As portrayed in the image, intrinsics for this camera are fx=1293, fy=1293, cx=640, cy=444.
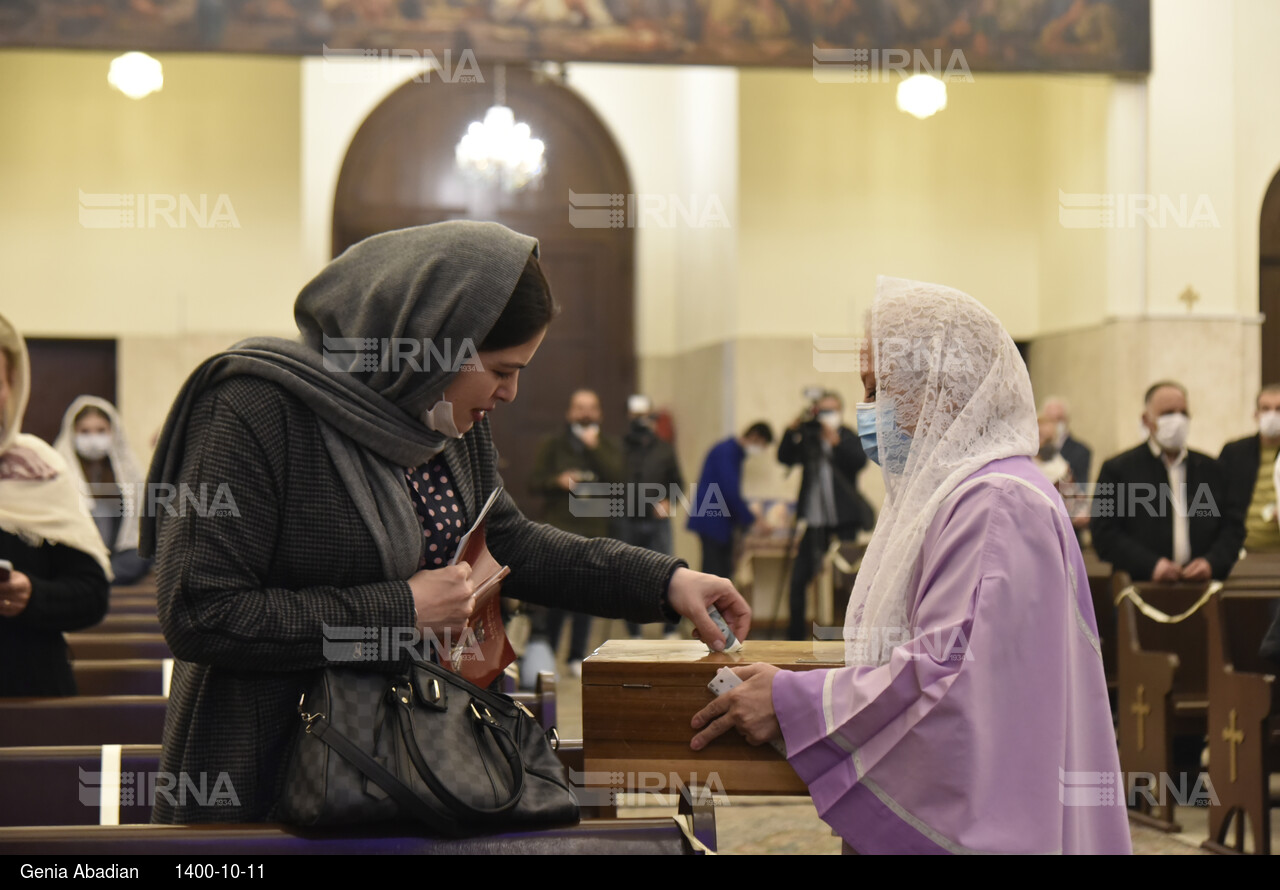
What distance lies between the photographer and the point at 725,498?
31.7 feet

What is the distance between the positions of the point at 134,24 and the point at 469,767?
26.9 feet

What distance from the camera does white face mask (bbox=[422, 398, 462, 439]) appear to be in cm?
204

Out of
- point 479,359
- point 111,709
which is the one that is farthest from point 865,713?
point 111,709

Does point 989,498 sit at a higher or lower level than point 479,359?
lower

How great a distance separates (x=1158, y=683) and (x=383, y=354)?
4106 millimetres

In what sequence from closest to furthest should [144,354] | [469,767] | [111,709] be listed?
[469,767] → [111,709] → [144,354]

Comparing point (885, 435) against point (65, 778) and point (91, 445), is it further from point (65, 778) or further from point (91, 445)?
point (91, 445)

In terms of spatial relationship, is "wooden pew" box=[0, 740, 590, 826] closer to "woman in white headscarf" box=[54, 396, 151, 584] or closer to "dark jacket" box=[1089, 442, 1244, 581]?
"dark jacket" box=[1089, 442, 1244, 581]

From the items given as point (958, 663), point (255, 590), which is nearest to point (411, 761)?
point (255, 590)

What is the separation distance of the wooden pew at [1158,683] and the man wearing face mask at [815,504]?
3164 millimetres

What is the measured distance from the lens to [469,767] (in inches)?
72.4

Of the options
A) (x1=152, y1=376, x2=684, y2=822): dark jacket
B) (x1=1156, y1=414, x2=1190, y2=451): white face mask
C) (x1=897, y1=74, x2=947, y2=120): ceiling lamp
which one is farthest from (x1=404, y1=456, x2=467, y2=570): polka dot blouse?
(x1=897, y1=74, x2=947, y2=120): ceiling lamp

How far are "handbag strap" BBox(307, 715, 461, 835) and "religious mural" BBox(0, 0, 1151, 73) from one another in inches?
307

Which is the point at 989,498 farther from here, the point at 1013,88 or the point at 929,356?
the point at 1013,88
